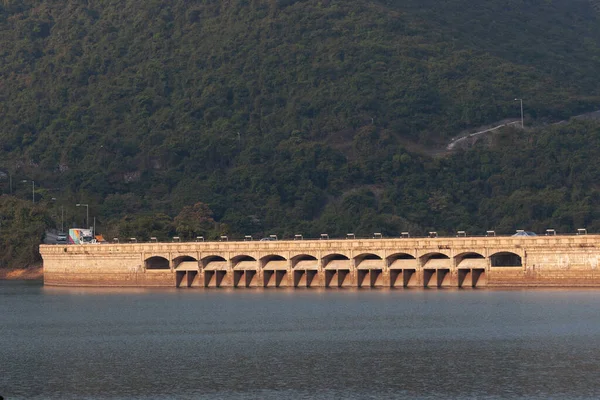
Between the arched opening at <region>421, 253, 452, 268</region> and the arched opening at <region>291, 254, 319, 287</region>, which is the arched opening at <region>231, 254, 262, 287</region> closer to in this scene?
the arched opening at <region>291, 254, 319, 287</region>

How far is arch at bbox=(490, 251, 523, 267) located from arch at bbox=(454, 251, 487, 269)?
1.08m

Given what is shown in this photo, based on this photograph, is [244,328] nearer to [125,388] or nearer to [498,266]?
[125,388]

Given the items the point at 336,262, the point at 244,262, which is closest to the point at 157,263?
the point at 244,262

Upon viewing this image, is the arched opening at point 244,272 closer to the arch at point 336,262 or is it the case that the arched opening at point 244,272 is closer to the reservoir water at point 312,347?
the arch at point 336,262

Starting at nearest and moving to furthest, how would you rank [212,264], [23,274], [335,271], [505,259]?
[505,259]
[335,271]
[212,264]
[23,274]

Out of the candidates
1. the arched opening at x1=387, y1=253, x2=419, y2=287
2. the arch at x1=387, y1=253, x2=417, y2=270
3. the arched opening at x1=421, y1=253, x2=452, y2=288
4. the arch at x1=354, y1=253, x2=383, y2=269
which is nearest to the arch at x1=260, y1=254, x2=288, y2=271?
the arch at x1=354, y1=253, x2=383, y2=269

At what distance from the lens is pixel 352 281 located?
437 feet

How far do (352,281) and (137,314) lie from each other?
31.4 m

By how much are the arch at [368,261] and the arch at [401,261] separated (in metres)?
1.13

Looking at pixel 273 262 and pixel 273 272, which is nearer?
pixel 273 262

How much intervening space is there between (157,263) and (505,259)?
4444 centimetres

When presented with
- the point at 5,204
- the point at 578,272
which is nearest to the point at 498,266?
the point at 578,272

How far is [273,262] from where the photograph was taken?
140 m

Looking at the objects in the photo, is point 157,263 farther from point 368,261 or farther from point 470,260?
point 470,260
